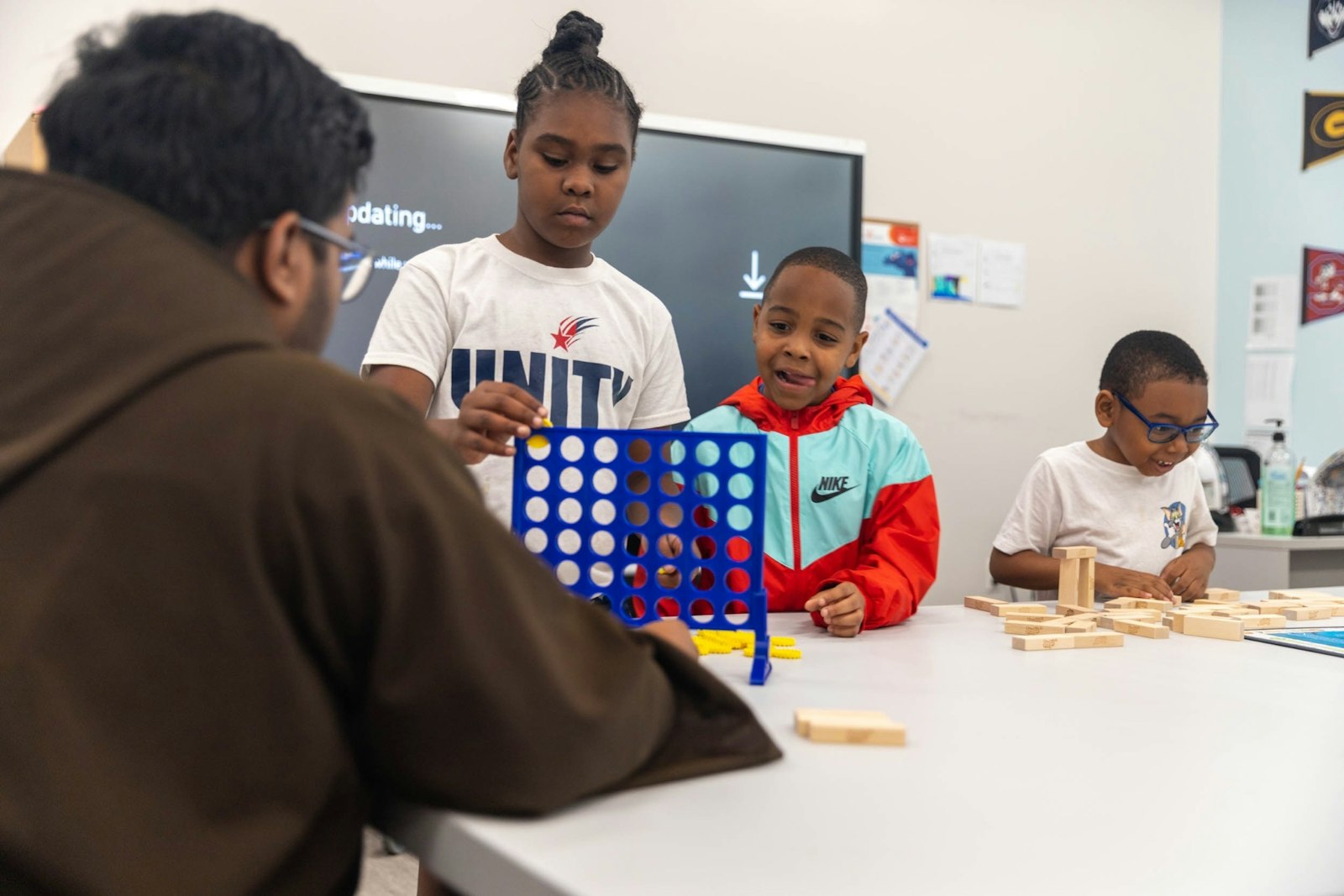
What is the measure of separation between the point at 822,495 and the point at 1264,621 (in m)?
0.66

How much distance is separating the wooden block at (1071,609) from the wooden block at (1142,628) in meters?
0.06

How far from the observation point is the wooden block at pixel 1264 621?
57.2 inches

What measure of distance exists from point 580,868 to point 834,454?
1.04 meters

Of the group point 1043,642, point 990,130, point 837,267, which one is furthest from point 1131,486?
point 990,130

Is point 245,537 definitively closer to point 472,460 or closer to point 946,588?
point 472,460

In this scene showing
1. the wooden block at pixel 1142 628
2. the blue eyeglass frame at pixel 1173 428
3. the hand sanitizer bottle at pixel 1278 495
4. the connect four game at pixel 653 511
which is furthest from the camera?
the hand sanitizer bottle at pixel 1278 495

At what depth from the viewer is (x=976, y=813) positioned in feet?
2.11

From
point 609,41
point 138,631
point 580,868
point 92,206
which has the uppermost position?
point 609,41

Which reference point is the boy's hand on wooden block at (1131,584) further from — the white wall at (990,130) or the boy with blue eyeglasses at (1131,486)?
the white wall at (990,130)

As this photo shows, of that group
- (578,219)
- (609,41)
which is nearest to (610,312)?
(578,219)

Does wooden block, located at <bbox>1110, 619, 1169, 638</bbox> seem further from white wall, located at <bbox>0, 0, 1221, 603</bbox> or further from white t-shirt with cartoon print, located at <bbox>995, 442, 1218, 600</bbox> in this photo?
white wall, located at <bbox>0, 0, 1221, 603</bbox>

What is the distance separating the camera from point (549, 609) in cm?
60

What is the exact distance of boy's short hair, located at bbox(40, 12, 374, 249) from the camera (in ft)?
1.97

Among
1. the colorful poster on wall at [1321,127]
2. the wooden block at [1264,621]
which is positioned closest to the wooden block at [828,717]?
the wooden block at [1264,621]
